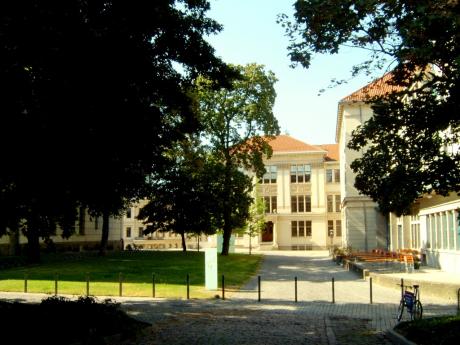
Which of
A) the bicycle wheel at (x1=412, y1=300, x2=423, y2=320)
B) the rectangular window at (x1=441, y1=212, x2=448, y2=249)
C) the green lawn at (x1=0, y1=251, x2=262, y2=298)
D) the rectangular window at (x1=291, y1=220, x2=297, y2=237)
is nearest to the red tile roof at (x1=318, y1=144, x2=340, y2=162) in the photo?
the rectangular window at (x1=291, y1=220, x2=297, y2=237)

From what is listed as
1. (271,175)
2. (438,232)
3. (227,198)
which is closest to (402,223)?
(438,232)

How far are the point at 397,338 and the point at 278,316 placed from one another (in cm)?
477

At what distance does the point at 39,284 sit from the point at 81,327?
527 inches

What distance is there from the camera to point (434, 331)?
1037cm

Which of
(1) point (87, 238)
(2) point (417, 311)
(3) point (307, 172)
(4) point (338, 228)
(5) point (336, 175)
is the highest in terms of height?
(3) point (307, 172)

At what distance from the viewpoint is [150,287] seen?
2228 centimetres

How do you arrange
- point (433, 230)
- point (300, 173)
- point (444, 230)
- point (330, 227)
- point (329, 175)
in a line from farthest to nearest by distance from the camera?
point (329, 175), point (300, 173), point (330, 227), point (433, 230), point (444, 230)

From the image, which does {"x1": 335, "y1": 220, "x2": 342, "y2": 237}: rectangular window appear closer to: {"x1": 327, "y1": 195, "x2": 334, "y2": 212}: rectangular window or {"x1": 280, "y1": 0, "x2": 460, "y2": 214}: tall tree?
{"x1": 327, "y1": 195, "x2": 334, "y2": 212}: rectangular window

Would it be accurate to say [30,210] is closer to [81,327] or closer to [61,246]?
[81,327]

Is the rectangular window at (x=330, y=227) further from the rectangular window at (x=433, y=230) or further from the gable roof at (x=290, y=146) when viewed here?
the rectangular window at (x=433, y=230)

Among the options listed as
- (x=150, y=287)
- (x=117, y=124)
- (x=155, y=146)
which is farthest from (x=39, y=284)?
(x=117, y=124)

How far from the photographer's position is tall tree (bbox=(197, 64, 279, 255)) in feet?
157

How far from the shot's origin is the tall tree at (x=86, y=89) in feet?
30.9

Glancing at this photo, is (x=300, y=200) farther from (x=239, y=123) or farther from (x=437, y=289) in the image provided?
(x=437, y=289)
